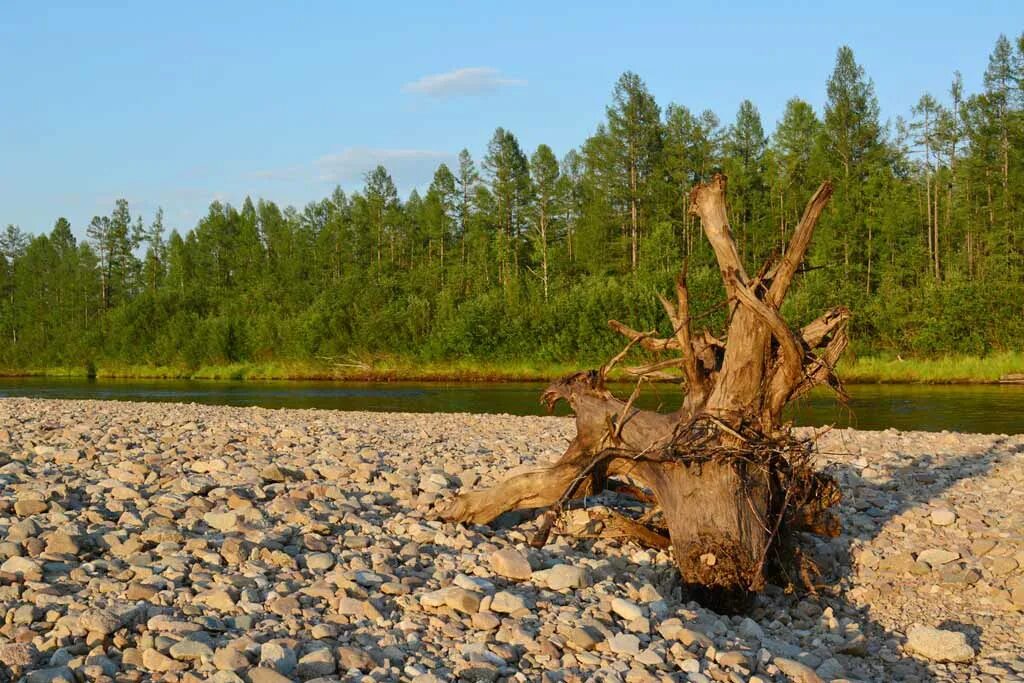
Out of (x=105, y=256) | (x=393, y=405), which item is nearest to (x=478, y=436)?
(x=393, y=405)

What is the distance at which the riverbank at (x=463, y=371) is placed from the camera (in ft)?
113

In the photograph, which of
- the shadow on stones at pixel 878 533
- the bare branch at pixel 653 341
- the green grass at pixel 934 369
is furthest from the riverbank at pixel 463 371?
the bare branch at pixel 653 341

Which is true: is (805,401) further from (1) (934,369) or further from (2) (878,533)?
(2) (878,533)

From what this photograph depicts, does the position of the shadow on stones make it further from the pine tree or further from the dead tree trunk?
the pine tree

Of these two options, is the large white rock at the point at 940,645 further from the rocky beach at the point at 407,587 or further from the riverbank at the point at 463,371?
the riverbank at the point at 463,371

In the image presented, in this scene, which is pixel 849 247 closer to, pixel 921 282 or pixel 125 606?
pixel 921 282

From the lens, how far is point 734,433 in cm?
613

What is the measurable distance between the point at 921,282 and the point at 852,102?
589 inches

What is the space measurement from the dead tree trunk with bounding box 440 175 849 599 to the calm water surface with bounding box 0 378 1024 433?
9.71 m

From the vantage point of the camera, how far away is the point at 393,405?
90.8ft

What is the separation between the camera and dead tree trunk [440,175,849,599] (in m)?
6.18

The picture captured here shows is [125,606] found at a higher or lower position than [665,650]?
higher

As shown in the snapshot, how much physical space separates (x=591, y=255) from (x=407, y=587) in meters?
52.9

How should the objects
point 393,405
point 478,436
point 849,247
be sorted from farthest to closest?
point 849,247 → point 393,405 → point 478,436
